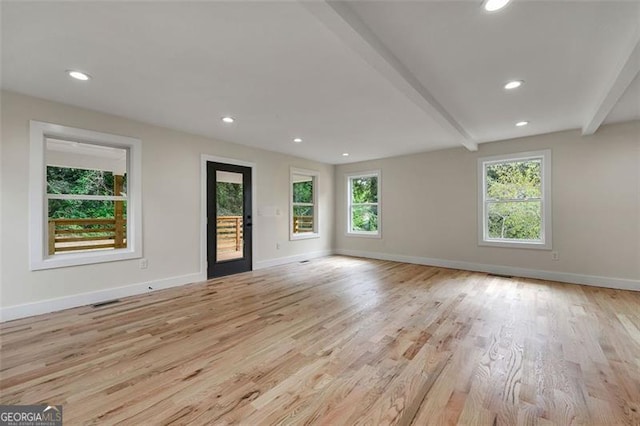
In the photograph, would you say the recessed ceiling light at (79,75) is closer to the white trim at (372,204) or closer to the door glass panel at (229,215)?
the door glass panel at (229,215)

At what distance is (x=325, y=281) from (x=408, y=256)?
2451 millimetres

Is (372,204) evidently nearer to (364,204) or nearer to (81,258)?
(364,204)

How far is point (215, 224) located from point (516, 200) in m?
5.27

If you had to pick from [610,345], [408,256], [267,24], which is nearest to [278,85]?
[267,24]

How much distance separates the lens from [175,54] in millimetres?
2191

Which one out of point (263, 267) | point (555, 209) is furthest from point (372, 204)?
point (555, 209)

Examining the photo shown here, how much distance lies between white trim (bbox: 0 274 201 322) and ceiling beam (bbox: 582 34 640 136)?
213 inches

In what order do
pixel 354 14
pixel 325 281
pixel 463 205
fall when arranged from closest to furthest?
pixel 354 14
pixel 325 281
pixel 463 205

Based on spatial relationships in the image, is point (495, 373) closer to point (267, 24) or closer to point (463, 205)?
point (267, 24)

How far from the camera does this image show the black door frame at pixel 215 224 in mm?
4594

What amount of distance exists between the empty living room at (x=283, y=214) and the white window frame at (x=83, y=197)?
0.02m

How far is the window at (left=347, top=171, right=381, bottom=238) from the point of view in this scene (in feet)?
21.7

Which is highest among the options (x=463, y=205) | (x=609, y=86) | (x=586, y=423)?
(x=609, y=86)

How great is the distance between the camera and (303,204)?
21.3ft
